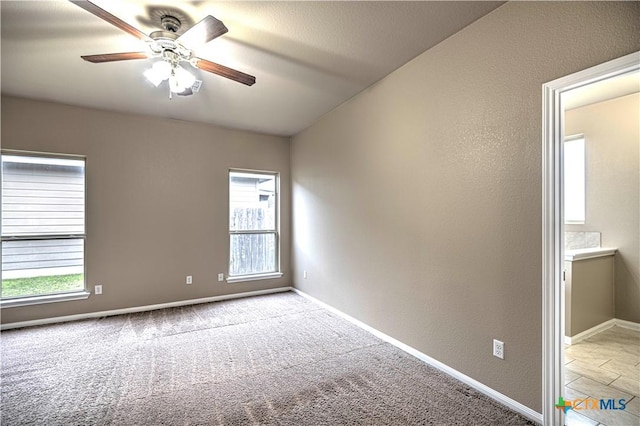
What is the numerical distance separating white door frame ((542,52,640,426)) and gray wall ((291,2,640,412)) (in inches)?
1.9

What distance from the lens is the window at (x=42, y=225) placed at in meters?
3.49

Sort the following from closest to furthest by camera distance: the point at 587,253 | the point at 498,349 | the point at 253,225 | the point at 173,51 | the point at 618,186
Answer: the point at 498,349 < the point at 173,51 < the point at 587,253 < the point at 618,186 < the point at 253,225

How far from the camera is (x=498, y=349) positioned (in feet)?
6.76

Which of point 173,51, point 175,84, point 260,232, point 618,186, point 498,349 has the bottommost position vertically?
point 498,349

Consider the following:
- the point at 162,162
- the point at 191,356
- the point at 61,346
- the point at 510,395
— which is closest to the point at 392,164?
the point at 510,395

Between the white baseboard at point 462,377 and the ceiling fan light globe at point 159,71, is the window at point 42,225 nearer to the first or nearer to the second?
the ceiling fan light globe at point 159,71

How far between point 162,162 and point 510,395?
474 centimetres

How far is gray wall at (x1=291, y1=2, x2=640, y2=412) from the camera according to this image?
1834mm

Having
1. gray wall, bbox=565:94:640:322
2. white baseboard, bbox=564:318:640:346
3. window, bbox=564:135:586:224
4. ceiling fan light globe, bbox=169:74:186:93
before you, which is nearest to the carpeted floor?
white baseboard, bbox=564:318:640:346

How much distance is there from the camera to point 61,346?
296 cm

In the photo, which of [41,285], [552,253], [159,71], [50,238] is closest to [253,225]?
[50,238]

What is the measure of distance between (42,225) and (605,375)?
6.16m

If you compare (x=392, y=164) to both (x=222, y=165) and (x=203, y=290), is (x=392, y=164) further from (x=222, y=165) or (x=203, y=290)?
(x=203, y=290)

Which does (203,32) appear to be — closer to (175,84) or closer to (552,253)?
(175,84)
